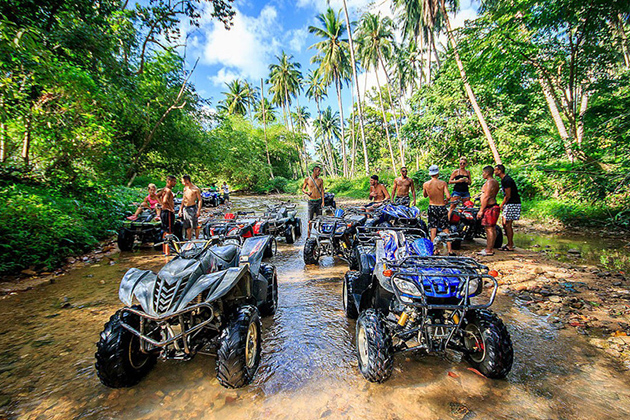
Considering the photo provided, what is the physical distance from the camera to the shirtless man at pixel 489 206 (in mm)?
5488

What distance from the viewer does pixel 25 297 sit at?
13.8 feet

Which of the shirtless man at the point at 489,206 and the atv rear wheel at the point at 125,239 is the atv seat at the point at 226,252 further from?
the atv rear wheel at the point at 125,239

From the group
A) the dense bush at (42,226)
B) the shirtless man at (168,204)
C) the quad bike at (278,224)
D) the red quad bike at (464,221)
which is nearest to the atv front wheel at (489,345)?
the red quad bike at (464,221)

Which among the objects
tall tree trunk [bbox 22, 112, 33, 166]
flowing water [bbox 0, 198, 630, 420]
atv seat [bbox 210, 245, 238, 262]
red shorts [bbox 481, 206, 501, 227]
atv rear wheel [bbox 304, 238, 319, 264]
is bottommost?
flowing water [bbox 0, 198, 630, 420]

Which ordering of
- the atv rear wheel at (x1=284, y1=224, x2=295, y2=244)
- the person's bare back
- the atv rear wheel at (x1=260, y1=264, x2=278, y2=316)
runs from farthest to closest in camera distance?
the atv rear wheel at (x1=284, y1=224, x2=295, y2=244)
the person's bare back
the atv rear wheel at (x1=260, y1=264, x2=278, y2=316)

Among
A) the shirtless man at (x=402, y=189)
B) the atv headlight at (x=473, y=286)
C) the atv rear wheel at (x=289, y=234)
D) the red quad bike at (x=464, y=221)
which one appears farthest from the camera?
the atv rear wheel at (x=289, y=234)

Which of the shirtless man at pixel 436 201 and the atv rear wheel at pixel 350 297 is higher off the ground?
the shirtless man at pixel 436 201

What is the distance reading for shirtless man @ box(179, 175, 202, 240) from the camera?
6.66 meters

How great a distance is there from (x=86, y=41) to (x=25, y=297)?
217 inches

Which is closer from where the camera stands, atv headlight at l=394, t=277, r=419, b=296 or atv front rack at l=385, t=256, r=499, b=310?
atv front rack at l=385, t=256, r=499, b=310

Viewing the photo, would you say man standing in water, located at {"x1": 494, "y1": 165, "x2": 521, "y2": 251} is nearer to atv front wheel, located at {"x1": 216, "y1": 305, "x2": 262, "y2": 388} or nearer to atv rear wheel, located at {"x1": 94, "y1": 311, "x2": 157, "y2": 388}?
atv front wheel, located at {"x1": 216, "y1": 305, "x2": 262, "y2": 388}

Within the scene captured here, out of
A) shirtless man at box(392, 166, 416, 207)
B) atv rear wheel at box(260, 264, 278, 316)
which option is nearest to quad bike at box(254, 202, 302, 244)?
atv rear wheel at box(260, 264, 278, 316)

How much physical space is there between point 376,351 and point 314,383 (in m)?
0.63

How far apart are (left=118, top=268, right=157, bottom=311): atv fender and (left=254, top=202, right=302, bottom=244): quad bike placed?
12.9 ft
